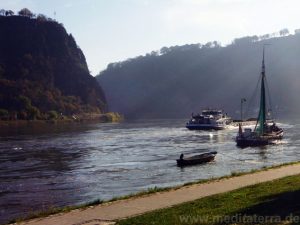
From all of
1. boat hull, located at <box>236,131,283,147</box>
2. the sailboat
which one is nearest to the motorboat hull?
boat hull, located at <box>236,131,283,147</box>

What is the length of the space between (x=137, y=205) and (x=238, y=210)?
15.1ft

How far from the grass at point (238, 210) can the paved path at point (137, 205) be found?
4.17ft

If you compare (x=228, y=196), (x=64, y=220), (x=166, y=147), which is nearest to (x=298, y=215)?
(x=228, y=196)

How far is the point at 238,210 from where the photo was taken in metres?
13.9

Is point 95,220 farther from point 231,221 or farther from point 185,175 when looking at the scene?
point 185,175

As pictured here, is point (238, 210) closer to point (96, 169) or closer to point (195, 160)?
point (96, 169)

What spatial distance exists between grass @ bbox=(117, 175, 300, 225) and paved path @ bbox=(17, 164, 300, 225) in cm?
127

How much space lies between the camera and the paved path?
15688 mm

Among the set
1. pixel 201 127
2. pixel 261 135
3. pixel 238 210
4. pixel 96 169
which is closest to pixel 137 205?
pixel 238 210

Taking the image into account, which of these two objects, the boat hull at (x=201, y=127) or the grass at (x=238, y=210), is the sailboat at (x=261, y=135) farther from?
the grass at (x=238, y=210)

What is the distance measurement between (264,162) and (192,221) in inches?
1389

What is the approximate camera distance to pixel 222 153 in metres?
57.6

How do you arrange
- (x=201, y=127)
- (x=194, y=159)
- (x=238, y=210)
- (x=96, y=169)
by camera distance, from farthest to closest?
(x=201, y=127) → (x=194, y=159) → (x=96, y=169) → (x=238, y=210)

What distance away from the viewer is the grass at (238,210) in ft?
41.2
